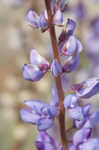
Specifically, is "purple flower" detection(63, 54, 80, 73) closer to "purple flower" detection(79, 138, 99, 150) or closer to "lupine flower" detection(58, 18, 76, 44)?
"lupine flower" detection(58, 18, 76, 44)

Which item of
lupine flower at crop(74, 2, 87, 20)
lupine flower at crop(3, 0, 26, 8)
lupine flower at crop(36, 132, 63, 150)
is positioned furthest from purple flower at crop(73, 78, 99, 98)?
lupine flower at crop(74, 2, 87, 20)

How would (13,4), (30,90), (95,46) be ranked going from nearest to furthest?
(13,4) < (95,46) < (30,90)

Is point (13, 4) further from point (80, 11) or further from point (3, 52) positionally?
point (3, 52)

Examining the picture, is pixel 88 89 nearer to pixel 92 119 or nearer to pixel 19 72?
pixel 92 119

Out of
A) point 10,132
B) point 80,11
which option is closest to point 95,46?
point 80,11

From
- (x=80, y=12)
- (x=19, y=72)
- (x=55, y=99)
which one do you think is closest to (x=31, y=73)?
(x=55, y=99)
